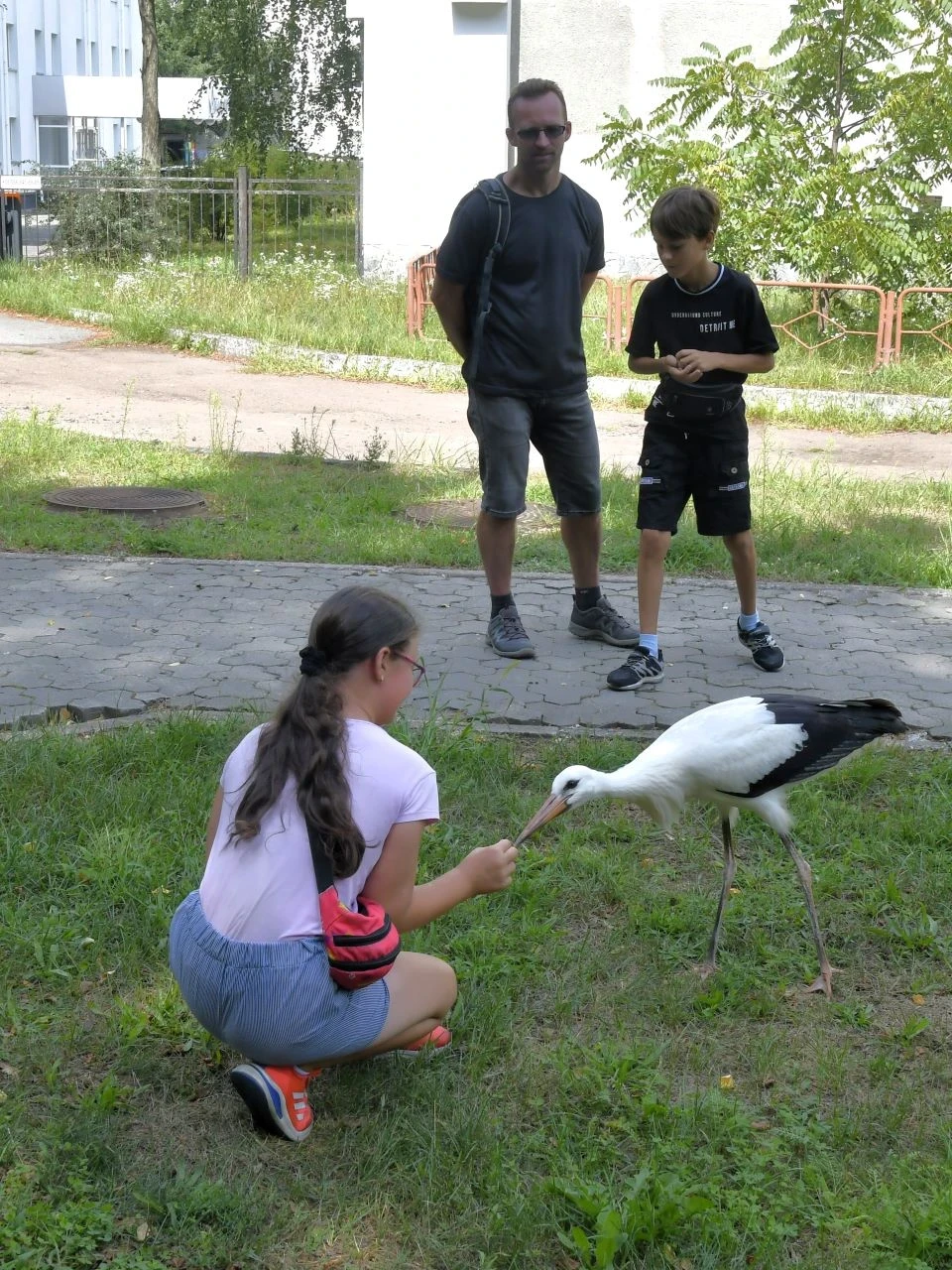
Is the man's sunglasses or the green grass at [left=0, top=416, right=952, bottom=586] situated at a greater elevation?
the man's sunglasses

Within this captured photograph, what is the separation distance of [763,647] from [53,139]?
54.9 m

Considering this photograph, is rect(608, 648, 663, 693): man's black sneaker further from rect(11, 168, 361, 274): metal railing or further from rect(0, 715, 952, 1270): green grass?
rect(11, 168, 361, 274): metal railing

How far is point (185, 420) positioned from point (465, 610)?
6.21 meters

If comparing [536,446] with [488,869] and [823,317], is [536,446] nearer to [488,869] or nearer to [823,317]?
[488,869]

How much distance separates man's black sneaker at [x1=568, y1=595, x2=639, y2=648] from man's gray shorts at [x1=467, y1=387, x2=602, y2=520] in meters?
0.48

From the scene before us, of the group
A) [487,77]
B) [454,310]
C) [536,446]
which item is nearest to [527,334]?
[454,310]

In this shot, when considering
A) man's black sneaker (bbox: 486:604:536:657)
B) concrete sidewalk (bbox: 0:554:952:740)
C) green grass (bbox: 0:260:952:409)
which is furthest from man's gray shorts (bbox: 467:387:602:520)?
green grass (bbox: 0:260:952:409)

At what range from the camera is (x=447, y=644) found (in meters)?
6.65

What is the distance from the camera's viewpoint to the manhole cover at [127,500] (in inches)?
349

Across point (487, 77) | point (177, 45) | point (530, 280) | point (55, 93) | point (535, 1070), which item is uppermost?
point (177, 45)

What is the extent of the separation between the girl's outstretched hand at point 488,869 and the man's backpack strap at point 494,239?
3363mm

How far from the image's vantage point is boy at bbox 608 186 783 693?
5.82m

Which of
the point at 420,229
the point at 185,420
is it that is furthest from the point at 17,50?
the point at 185,420

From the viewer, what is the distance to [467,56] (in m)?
21.4
